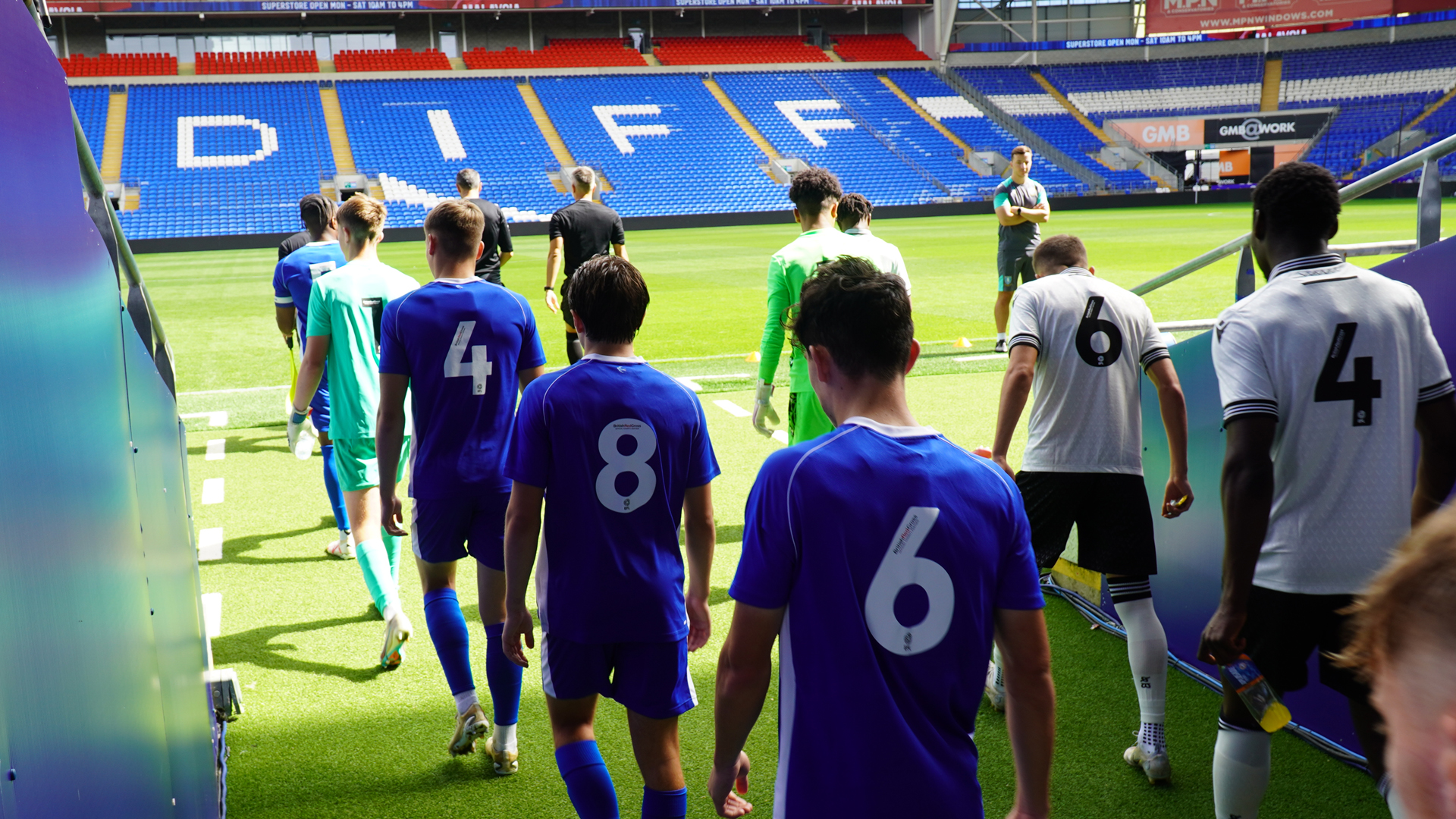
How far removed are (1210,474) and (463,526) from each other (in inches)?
116

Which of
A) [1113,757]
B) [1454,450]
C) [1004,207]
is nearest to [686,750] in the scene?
[1113,757]

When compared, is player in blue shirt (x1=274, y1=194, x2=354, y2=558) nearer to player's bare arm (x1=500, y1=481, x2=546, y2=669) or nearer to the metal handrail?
player's bare arm (x1=500, y1=481, x2=546, y2=669)

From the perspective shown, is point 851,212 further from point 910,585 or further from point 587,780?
point 910,585

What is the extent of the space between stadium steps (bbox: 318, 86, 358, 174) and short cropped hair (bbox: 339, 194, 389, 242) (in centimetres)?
3754

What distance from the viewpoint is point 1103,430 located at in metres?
3.81

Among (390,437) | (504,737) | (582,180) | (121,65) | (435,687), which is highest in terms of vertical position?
(121,65)

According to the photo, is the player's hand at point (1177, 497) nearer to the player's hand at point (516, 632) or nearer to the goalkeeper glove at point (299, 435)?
the player's hand at point (516, 632)

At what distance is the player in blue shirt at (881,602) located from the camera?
194 cm

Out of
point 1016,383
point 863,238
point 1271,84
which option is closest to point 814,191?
point 863,238

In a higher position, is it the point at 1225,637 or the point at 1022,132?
the point at 1022,132

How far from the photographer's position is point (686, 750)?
13.3ft

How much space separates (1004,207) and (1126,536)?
8318 millimetres

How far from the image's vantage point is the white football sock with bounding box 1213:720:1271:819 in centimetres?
294

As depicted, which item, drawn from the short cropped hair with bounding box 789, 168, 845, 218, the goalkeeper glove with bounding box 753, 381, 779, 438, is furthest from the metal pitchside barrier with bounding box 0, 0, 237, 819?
the goalkeeper glove with bounding box 753, 381, 779, 438
